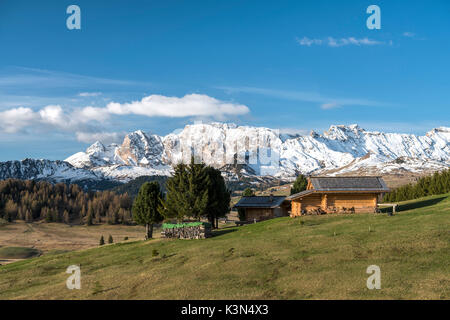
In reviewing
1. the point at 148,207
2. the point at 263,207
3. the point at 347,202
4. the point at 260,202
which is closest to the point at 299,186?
the point at 260,202

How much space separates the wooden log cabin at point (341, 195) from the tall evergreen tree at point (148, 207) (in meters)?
24.2

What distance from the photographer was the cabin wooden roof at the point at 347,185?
48938 millimetres

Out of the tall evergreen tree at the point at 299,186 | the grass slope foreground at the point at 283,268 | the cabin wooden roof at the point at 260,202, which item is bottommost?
the grass slope foreground at the point at 283,268

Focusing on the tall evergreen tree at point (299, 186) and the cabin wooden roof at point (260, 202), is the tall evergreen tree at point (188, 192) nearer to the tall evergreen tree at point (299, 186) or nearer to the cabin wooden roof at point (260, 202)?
the cabin wooden roof at point (260, 202)

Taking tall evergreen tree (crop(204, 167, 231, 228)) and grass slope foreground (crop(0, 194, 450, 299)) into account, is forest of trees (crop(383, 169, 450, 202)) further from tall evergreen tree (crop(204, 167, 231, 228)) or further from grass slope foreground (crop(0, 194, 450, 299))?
grass slope foreground (crop(0, 194, 450, 299))

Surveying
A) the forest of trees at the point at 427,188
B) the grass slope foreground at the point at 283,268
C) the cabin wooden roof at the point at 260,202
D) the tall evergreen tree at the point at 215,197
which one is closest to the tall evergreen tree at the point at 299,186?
the forest of trees at the point at 427,188

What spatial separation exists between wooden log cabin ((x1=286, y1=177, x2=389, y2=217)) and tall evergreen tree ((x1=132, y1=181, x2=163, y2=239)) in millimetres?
24176

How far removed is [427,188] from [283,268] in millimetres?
90686

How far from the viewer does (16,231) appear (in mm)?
142875

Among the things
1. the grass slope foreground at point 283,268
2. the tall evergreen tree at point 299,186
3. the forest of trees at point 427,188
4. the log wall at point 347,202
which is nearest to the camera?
the grass slope foreground at point 283,268

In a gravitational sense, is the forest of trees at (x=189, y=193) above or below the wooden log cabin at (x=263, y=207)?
above

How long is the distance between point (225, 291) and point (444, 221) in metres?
23.7

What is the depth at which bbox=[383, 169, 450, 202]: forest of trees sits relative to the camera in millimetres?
92181

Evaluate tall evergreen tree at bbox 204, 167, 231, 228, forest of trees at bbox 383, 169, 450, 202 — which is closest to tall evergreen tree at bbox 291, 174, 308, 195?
forest of trees at bbox 383, 169, 450, 202
